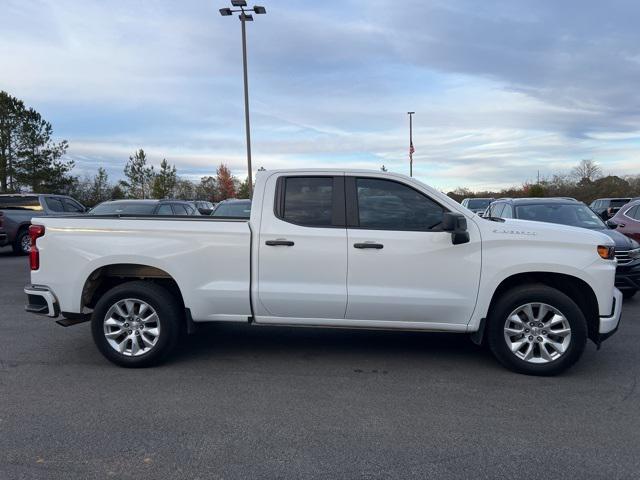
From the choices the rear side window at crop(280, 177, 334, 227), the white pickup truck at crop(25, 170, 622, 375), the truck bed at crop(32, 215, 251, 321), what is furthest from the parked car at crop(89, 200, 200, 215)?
the rear side window at crop(280, 177, 334, 227)

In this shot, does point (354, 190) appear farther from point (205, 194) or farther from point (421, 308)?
point (205, 194)

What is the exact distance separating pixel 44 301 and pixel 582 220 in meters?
8.38

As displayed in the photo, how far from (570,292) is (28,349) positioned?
18.8 ft

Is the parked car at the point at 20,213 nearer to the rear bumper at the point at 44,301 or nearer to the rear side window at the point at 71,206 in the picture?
the rear side window at the point at 71,206

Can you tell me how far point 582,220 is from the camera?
9.35 m

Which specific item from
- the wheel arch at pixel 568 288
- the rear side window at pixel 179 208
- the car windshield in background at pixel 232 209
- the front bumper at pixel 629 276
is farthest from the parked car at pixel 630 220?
the rear side window at pixel 179 208

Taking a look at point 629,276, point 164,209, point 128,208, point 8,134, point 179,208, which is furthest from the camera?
point 8,134

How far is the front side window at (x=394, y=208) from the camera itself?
16.9ft

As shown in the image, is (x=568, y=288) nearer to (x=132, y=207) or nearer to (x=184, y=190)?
(x=132, y=207)

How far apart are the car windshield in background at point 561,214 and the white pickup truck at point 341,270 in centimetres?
451

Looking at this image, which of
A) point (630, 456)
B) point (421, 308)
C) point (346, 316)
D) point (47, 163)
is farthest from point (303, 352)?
point (47, 163)

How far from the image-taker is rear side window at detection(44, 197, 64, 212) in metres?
16.5

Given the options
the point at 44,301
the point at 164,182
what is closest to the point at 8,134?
the point at 164,182

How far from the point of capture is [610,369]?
17.1 ft
